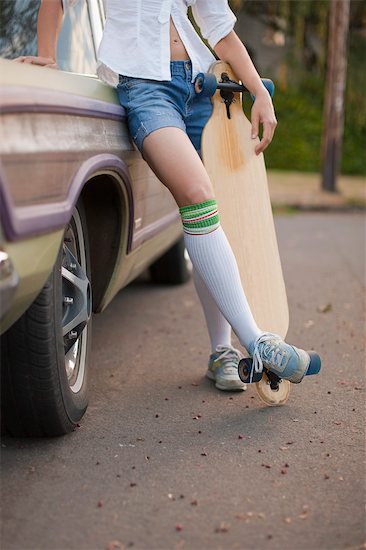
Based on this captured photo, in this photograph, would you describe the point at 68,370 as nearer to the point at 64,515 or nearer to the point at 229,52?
the point at 64,515

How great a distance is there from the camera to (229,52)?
346cm

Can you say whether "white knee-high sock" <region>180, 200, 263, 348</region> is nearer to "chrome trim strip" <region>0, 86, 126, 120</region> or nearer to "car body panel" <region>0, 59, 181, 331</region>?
"car body panel" <region>0, 59, 181, 331</region>

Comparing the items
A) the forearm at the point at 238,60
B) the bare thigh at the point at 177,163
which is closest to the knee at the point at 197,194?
the bare thigh at the point at 177,163

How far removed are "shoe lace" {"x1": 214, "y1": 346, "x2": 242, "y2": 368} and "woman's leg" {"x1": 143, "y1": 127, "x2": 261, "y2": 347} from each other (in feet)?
1.56

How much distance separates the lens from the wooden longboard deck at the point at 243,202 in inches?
135

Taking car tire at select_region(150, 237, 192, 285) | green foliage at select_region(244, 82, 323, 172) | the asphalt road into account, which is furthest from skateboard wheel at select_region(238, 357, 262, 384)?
green foliage at select_region(244, 82, 323, 172)

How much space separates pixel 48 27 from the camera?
3338mm

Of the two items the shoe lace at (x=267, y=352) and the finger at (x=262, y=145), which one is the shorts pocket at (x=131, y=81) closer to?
the finger at (x=262, y=145)

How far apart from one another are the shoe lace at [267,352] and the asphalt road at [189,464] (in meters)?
0.23

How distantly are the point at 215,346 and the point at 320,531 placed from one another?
1503mm

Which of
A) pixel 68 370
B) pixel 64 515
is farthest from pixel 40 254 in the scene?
pixel 68 370

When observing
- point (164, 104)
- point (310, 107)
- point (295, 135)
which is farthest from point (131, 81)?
point (310, 107)

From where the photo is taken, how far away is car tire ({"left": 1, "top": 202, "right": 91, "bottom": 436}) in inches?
105

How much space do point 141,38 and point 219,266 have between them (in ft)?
2.82
